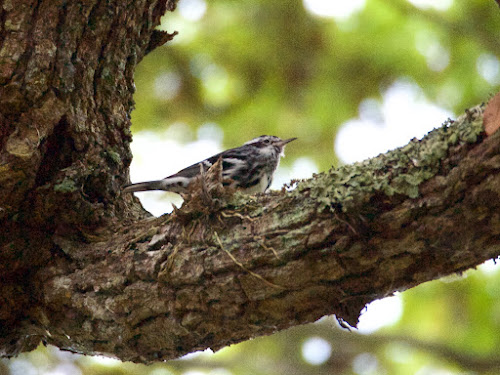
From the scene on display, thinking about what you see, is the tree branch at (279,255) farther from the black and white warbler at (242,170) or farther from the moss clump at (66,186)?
the black and white warbler at (242,170)

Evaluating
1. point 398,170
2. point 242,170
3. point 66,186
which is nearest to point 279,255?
point 398,170

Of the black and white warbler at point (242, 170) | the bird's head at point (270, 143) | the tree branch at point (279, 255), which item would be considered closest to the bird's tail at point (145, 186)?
the black and white warbler at point (242, 170)

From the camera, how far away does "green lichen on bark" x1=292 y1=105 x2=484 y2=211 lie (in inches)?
76.9

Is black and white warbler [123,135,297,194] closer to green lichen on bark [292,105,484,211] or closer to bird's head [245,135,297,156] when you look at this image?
bird's head [245,135,297,156]

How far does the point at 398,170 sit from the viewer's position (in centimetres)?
205

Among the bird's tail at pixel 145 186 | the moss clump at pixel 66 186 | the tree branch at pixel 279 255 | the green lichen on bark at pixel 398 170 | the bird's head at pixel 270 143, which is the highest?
the bird's head at pixel 270 143

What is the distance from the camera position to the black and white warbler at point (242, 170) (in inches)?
149

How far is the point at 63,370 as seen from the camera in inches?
188

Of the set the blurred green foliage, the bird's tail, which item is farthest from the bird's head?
the bird's tail

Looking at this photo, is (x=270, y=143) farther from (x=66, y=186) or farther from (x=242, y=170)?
(x=66, y=186)

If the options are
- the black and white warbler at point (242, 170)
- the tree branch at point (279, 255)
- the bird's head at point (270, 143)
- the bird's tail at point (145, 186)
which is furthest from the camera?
the bird's head at point (270, 143)

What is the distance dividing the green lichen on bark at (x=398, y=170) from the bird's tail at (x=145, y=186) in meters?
1.13

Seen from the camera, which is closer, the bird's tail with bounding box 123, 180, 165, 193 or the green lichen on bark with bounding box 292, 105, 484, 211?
the green lichen on bark with bounding box 292, 105, 484, 211

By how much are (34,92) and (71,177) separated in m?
0.40
